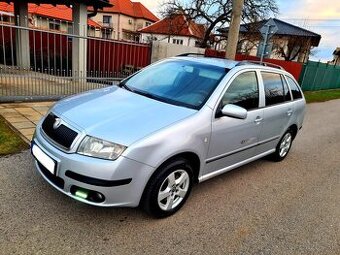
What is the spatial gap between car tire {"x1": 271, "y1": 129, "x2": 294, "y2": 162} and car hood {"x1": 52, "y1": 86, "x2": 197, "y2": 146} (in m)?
2.53

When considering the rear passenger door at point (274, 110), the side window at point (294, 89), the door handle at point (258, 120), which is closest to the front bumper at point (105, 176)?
the door handle at point (258, 120)

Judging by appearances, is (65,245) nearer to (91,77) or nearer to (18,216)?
(18,216)

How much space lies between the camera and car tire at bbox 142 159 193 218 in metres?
2.96

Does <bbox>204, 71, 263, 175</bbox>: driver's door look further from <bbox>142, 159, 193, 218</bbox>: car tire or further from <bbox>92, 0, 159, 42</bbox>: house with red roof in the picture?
<bbox>92, 0, 159, 42</bbox>: house with red roof

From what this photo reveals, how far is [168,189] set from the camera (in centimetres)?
317

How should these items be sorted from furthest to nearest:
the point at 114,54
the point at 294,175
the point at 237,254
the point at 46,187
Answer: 1. the point at 114,54
2. the point at 294,175
3. the point at 46,187
4. the point at 237,254

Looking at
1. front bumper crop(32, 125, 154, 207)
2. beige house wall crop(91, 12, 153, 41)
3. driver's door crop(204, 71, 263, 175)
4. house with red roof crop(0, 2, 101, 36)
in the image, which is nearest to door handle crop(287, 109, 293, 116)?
driver's door crop(204, 71, 263, 175)

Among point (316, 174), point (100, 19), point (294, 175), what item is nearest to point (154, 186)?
point (294, 175)

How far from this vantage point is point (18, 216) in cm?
299

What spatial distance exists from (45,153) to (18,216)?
2.18 ft

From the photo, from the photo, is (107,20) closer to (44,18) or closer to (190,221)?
(44,18)

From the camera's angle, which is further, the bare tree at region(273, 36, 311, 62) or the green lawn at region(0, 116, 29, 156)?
the bare tree at region(273, 36, 311, 62)

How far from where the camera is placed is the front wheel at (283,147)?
17.0 ft

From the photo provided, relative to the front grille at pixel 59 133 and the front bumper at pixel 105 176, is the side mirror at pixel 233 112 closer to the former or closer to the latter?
the front bumper at pixel 105 176
